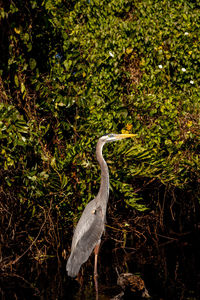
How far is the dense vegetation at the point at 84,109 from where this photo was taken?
6.09m

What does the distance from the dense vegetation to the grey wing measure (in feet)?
2.39

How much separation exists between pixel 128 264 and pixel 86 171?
5.46 feet

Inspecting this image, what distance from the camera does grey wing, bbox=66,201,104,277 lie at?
571 centimetres

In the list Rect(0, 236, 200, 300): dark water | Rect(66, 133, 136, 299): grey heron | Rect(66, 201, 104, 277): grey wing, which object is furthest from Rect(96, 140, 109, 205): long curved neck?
Rect(0, 236, 200, 300): dark water

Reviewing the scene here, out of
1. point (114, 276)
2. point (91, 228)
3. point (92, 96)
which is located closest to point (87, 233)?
point (91, 228)

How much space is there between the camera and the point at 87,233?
5.80m

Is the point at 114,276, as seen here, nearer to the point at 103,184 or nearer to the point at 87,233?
the point at 87,233

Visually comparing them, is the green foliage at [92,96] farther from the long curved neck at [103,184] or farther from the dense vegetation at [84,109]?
the long curved neck at [103,184]

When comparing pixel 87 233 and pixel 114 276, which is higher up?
pixel 87 233

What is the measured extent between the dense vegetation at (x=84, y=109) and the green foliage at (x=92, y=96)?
0.02 m

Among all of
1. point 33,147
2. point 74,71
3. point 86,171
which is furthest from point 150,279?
point 74,71

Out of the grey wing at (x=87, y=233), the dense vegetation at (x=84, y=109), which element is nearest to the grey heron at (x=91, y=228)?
the grey wing at (x=87, y=233)

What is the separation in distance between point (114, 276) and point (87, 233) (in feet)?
3.07

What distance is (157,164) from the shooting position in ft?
22.9
